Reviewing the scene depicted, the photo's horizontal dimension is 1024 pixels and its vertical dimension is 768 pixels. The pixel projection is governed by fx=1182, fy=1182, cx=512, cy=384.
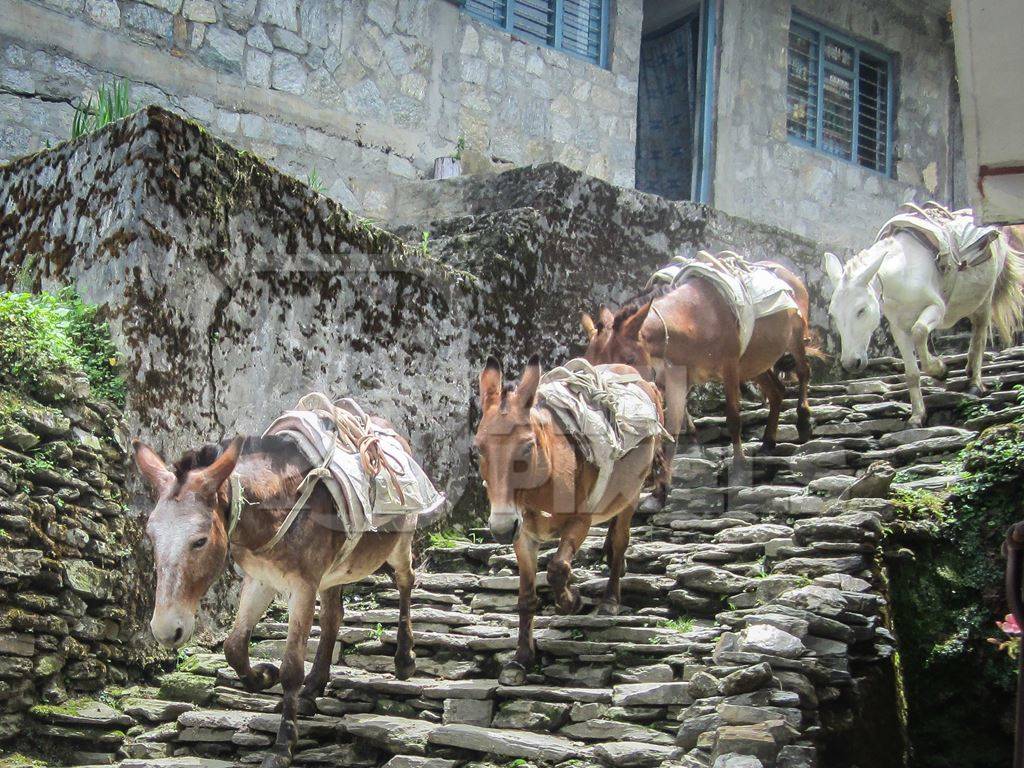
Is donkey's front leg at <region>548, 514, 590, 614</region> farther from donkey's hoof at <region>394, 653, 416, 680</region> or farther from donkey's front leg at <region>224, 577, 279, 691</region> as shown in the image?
donkey's front leg at <region>224, 577, 279, 691</region>

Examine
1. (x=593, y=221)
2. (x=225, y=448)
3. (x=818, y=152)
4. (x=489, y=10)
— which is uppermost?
(x=489, y=10)

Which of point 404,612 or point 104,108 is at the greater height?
point 104,108

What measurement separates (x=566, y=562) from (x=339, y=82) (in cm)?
738

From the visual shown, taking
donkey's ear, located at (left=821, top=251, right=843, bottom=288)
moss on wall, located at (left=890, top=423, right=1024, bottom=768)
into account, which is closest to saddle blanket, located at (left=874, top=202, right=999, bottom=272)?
donkey's ear, located at (left=821, top=251, right=843, bottom=288)

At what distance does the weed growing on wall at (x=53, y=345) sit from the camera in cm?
735

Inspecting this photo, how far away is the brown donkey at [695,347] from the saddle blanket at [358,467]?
8.14 ft

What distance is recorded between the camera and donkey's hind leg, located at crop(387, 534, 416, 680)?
23.0ft

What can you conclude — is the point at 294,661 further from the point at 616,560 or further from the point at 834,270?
the point at 834,270

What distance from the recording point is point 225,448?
5723mm

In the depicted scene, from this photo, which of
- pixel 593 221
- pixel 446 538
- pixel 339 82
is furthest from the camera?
pixel 339 82

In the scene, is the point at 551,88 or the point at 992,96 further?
the point at 551,88

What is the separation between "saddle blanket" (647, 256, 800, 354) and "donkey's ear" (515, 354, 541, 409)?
141 inches

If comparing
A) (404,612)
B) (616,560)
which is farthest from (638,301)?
(404,612)

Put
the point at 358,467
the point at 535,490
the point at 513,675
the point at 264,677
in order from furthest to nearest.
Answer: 1. the point at 535,490
2. the point at 513,675
3. the point at 358,467
4. the point at 264,677
